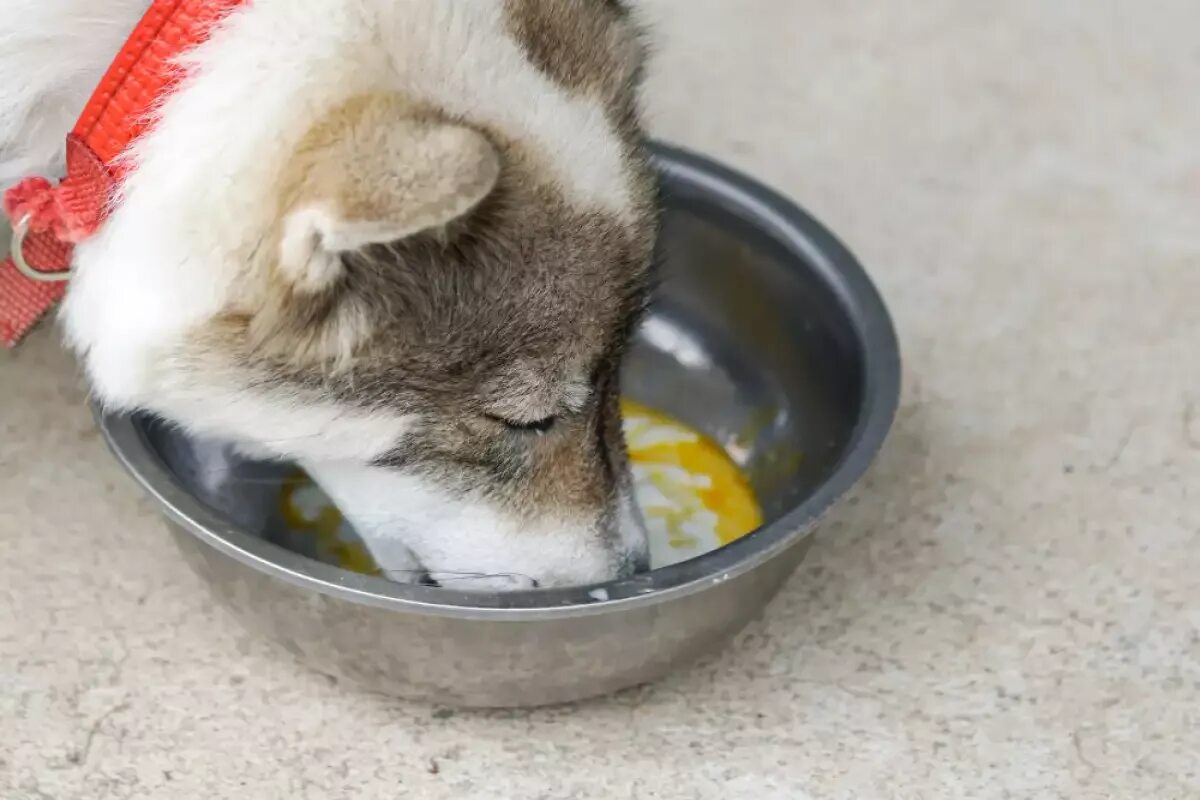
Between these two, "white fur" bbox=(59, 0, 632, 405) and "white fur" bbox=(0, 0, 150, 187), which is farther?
"white fur" bbox=(0, 0, 150, 187)

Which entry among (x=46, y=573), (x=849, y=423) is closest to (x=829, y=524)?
(x=849, y=423)

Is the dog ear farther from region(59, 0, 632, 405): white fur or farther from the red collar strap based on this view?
the red collar strap

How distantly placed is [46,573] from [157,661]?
0.21m

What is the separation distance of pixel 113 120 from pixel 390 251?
29cm

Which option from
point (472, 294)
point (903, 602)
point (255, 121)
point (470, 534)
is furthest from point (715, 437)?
point (255, 121)

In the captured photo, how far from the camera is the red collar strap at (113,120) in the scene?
3.40ft

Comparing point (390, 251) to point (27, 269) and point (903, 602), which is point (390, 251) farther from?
point (903, 602)

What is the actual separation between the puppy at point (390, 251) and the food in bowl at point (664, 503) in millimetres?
208

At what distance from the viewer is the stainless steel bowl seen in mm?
1141

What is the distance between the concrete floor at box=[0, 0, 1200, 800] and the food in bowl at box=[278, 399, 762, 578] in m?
0.12

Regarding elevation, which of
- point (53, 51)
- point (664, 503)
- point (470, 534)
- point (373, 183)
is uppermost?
point (373, 183)

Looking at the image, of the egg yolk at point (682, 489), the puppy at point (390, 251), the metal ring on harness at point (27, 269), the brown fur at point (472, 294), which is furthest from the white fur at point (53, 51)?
the egg yolk at point (682, 489)

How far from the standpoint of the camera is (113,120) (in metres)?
1.06

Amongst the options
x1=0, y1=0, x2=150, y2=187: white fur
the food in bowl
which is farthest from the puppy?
the food in bowl
